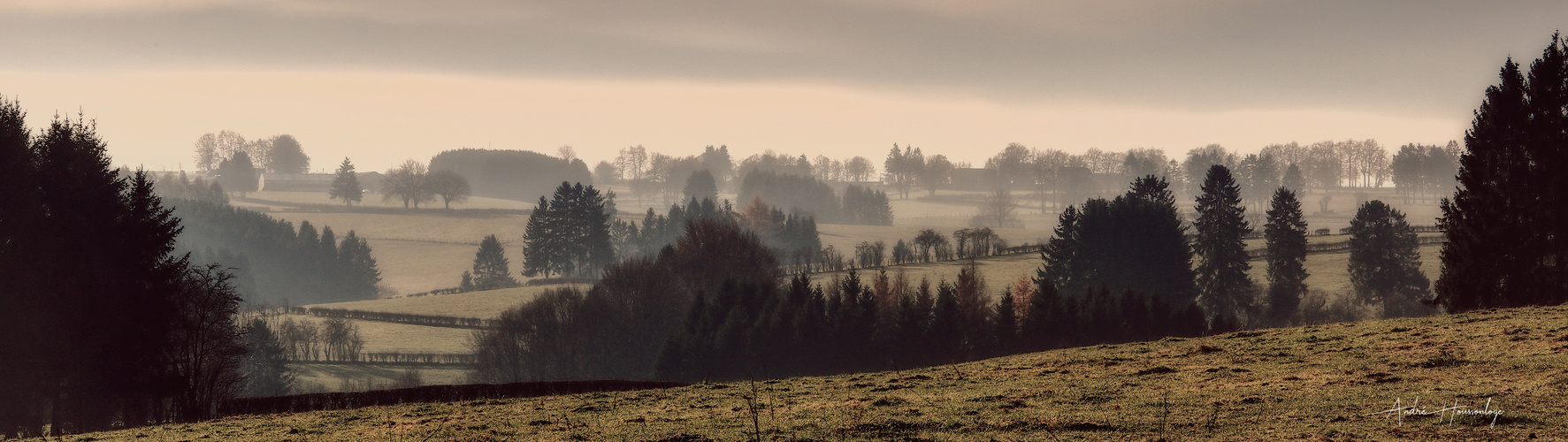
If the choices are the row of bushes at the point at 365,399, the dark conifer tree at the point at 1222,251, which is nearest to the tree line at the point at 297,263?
the dark conifer tree at the point at 1222,251

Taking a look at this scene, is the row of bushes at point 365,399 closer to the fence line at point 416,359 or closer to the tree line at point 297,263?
the fence line at point 416,359

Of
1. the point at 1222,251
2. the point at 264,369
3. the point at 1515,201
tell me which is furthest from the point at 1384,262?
the point at 264,369

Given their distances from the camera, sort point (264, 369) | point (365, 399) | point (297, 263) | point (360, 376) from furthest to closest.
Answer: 1. point (297, 263)
2. point (264, 369)
3. point (360, 376)
4. point (365, 399)

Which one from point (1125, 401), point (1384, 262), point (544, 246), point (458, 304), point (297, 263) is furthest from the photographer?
point (297, 263)

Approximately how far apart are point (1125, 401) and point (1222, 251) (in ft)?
303

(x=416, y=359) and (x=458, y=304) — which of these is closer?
(x=416, y=359)

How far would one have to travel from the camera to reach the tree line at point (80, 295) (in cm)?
3769

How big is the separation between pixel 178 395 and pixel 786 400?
30532mm

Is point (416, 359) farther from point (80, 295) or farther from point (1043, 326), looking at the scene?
point (1043, 326)

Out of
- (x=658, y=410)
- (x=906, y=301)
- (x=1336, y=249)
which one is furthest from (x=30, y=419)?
(x=1336, y=249)

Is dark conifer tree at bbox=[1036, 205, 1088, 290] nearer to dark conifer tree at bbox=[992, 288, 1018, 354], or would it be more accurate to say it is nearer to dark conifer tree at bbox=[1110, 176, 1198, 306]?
dark conifer tree at bbox=[1110, 176, 1198, 306]

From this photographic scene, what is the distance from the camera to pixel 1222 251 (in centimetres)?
10162

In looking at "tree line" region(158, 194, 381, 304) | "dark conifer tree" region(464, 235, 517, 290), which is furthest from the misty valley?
"tree line" region(158, 194, 381, 304)
